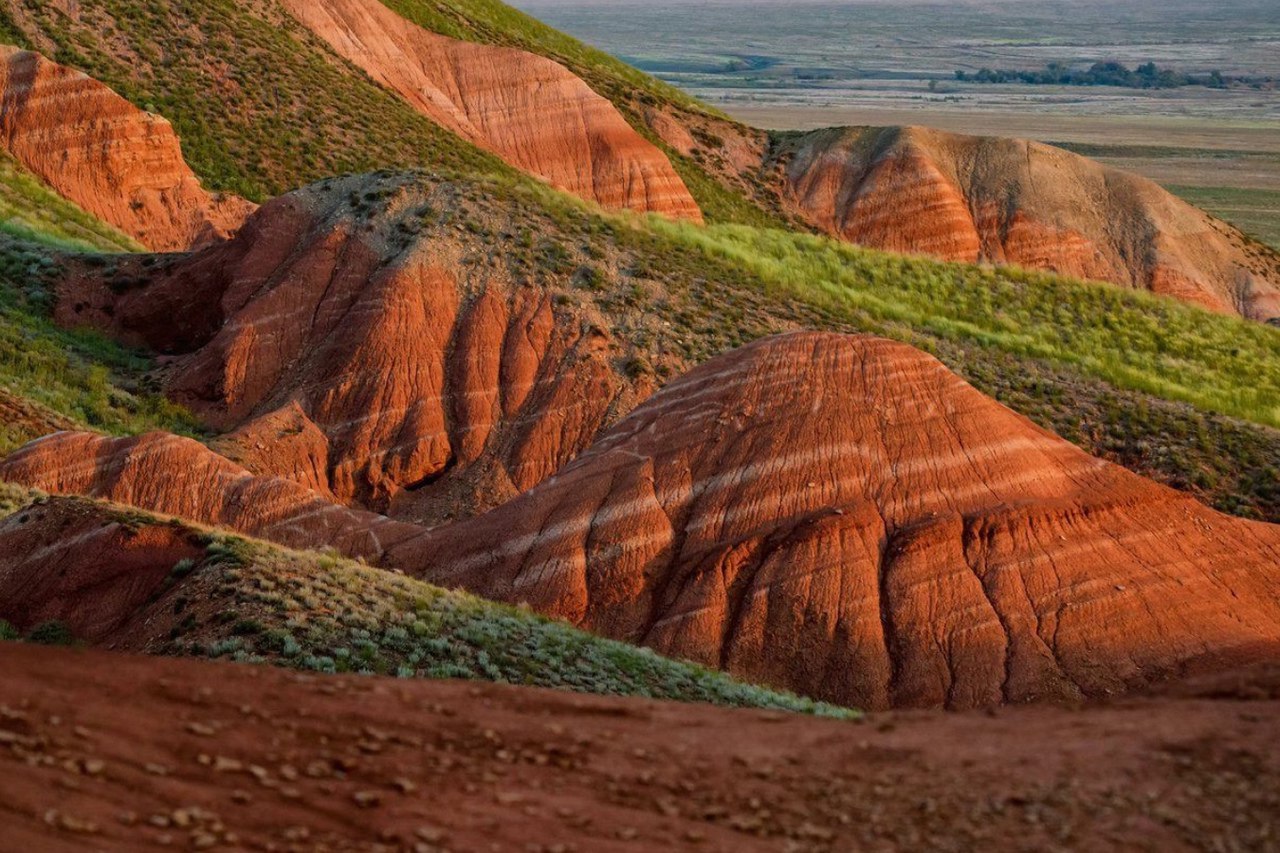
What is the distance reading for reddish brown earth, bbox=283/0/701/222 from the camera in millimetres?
67125

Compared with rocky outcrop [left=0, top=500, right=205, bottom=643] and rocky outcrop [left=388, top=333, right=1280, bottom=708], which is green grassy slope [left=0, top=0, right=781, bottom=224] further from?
rocky outcrop [left=0, top=500, right=205, bottom=643]

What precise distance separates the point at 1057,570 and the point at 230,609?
463 inches

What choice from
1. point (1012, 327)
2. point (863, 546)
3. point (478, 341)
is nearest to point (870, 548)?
point (863, 546)

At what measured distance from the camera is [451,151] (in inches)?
2424

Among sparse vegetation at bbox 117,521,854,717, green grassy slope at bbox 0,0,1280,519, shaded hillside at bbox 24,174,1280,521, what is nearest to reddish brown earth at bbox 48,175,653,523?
shaded hillside at bbox 24,174,1280,521

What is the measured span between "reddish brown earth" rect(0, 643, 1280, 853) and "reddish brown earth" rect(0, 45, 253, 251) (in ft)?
128

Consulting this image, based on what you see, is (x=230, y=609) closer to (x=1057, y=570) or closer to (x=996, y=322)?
(x=1057, y=570)

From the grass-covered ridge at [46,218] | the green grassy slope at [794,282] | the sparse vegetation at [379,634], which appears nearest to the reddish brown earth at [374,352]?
the green grassy slope at [794,282]

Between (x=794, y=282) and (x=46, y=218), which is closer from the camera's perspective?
(x=46, y=218)

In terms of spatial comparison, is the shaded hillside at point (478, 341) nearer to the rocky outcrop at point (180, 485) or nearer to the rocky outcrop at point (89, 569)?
the rocky outcrop at point (180, 485)

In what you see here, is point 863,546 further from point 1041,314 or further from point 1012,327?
point 1041,314

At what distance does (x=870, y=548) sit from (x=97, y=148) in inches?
1330

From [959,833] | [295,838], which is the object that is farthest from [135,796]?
[959,833]

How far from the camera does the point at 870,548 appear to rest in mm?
24734
